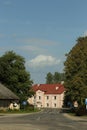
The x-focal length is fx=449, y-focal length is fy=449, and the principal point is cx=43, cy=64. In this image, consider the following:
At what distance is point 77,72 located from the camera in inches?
3152

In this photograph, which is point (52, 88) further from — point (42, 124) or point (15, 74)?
point (42, 124)

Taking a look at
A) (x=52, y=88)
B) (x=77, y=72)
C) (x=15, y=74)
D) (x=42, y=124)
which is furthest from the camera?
(x=52, y=88)

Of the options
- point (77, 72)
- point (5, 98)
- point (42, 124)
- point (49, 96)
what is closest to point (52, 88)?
point (49, 96)

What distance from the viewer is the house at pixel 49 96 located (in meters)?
180

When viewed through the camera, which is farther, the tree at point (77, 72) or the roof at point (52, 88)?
the roof at point (52, 88)

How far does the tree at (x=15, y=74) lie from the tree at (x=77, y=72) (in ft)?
76.9

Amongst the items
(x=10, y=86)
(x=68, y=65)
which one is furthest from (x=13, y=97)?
(x=68, y=65)

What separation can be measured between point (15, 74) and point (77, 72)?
96.5 feet

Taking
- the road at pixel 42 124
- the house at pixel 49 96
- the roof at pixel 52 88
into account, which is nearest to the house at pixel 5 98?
the road at pixel 42 124

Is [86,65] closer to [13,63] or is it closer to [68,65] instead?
[68,65]

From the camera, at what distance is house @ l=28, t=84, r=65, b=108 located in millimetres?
180125

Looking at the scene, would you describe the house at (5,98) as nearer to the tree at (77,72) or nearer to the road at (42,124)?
the tree at (77,72)

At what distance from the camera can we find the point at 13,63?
108062mm

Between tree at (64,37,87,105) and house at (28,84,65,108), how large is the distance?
313ft
